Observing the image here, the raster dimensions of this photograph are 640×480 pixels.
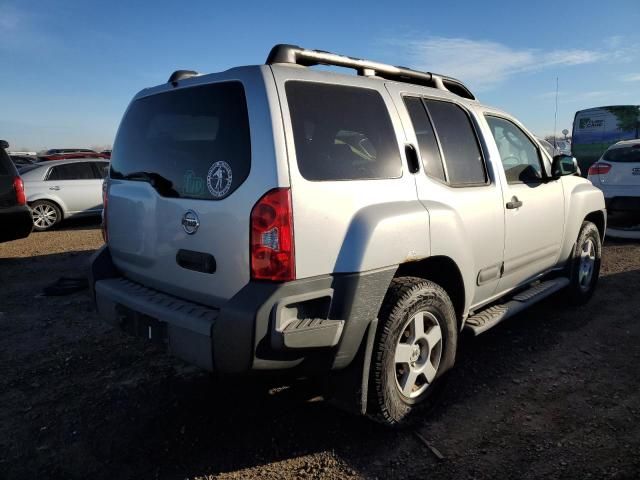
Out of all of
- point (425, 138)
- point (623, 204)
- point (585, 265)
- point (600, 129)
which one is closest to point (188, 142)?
point (425, 138)

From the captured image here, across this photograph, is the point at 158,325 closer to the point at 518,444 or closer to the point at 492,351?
the point at 518,444

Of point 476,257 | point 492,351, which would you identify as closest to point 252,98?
point 476,257

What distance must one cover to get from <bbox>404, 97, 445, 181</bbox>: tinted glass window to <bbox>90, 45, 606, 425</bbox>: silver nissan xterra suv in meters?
0.01

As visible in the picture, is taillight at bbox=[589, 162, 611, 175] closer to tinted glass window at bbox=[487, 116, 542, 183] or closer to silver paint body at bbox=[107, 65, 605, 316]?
tinted glass window at bbox=[487, 116, 542, 183]

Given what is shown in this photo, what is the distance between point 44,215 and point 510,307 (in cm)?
957

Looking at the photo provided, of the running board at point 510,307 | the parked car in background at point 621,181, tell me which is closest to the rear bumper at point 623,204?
the parked car in background at point 621,181

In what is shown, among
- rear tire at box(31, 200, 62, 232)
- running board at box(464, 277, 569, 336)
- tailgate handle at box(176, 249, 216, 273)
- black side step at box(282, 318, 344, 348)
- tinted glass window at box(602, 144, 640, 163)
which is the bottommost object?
running board at box(464, 277, 569, 336)

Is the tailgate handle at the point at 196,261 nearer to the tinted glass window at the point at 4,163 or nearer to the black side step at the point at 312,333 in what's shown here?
the black side step at the point at 312,333

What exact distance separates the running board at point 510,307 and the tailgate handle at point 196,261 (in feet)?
5.86

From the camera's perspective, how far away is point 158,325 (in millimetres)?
2467

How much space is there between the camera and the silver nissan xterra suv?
2.16 metres

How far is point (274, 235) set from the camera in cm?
214

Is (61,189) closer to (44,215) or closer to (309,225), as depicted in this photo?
(44,215)

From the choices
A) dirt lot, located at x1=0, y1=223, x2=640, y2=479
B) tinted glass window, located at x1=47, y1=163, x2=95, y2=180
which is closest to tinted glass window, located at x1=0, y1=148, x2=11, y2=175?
dirt lot, located at x1=0, y1=223, x2=640, y2=479
